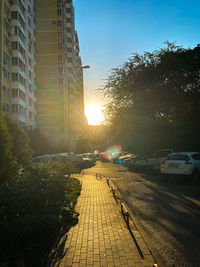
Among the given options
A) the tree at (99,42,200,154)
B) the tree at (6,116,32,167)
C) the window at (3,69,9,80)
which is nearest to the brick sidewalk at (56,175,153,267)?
the tree at (6,116,32,167)

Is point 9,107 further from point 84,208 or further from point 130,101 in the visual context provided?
point 84,208

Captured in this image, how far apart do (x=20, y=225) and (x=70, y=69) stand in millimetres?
62876

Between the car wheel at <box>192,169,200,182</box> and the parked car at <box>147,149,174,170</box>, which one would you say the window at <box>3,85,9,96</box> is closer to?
the parked car at <box>147,149,174,170</box>

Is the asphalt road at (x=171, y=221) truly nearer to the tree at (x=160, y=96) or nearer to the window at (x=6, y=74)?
the tree at (x=160, y=96)

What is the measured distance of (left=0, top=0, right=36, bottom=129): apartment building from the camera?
34.0 metres

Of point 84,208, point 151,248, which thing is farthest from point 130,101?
point 151,248

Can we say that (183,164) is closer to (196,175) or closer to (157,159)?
(196,175)

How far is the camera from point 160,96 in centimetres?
2412

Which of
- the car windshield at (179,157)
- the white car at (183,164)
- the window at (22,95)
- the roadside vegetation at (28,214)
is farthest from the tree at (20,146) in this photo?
the window at (22,95)

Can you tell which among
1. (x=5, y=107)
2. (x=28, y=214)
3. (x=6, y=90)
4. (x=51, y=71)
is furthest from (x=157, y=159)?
(x=51, y=71)

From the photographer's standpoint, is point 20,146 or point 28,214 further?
point 20,146

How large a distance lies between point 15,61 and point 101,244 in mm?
36968

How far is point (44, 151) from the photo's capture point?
4903cm

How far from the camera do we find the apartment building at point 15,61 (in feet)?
111
